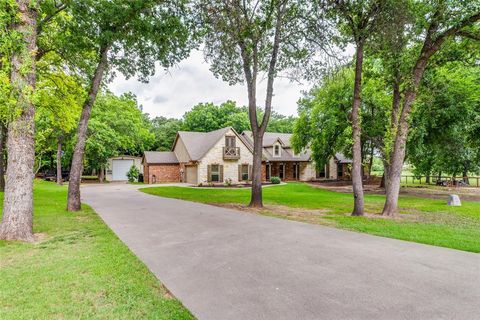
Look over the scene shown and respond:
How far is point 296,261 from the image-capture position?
16.4 feet

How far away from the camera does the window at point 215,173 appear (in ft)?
88.1

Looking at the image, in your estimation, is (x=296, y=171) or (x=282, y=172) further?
(x=296, y=171)

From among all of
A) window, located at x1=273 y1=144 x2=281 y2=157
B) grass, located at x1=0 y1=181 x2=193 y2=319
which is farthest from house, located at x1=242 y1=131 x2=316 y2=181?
grass, located at x1=0 y1=181 x2=193 y2=319

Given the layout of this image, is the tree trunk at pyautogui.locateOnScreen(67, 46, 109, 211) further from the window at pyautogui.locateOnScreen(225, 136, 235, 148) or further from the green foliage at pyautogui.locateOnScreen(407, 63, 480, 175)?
the window at pyautogui.locateOnScreen(225, 136, 235, 148)

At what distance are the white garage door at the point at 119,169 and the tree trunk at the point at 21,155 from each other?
30575 mm

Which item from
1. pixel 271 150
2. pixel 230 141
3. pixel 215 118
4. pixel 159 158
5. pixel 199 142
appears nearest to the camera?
pixel 230 141

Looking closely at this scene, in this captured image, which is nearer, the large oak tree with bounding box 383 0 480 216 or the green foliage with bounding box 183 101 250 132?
the large oak tree with bounding box 383 0 480 216

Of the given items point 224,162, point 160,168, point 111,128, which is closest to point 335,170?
point 224,162

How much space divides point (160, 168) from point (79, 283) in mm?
26829

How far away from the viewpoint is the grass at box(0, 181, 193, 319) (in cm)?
323

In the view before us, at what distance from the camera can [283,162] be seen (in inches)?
1228

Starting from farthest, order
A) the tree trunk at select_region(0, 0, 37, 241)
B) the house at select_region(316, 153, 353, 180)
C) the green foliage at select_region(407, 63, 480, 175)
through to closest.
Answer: the house at select_region(316, 153, 353, 180)
the green foliage at select_region(407, 63, 480, 175)
the tree trunk at select_region(0, 0, 37, 241)

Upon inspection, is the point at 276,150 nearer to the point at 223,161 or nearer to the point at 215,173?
the point at 223,161

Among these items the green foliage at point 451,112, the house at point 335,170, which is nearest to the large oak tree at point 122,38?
the green foliage at point 451,112
